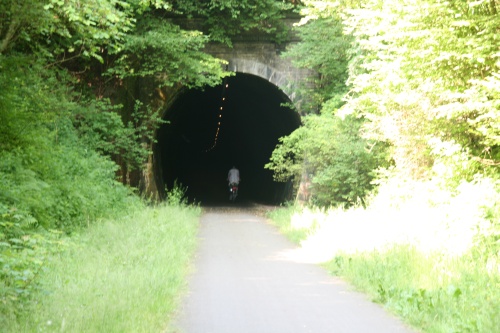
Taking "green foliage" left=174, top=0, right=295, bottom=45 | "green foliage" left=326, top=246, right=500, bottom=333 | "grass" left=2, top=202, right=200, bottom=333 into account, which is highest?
"green foliage" left=174, top=0, right=295, bottom=45

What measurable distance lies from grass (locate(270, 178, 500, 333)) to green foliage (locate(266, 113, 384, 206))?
274cm

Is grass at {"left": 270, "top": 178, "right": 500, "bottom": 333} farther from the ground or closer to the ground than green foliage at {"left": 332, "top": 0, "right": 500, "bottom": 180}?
closer to the ground

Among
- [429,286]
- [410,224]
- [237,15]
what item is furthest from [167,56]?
[429,286]

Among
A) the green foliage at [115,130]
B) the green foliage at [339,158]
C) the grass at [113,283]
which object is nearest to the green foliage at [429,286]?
the grass at [113,283]

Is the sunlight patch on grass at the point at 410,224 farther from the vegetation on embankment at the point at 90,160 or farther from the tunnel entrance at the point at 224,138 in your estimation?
the tunnel entrance at the point at 224,138

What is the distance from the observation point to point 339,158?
53.1 feet

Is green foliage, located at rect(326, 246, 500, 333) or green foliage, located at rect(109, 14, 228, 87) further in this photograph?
green foliage, located at rect(109, 14, 228, 87)

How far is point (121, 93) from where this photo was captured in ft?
66.1

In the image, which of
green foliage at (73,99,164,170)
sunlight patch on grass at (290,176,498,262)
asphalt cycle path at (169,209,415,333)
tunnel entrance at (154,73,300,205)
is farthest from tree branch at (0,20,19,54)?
tunnel entrance at (154,73,300,205)

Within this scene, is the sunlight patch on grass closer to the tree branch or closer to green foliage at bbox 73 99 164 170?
the tree branch

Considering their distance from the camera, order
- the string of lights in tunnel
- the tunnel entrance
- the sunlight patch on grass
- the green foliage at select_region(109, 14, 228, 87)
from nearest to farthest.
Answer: the sunlight patch on grass → the green foliage at select_region(109, 14, 228, 87) → the tunnel entrance → the string of lights in tunnel

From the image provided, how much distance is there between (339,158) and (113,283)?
10.0 meters

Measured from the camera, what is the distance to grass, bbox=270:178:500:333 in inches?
239

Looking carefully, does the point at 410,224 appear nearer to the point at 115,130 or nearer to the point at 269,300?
the point at 269,300
